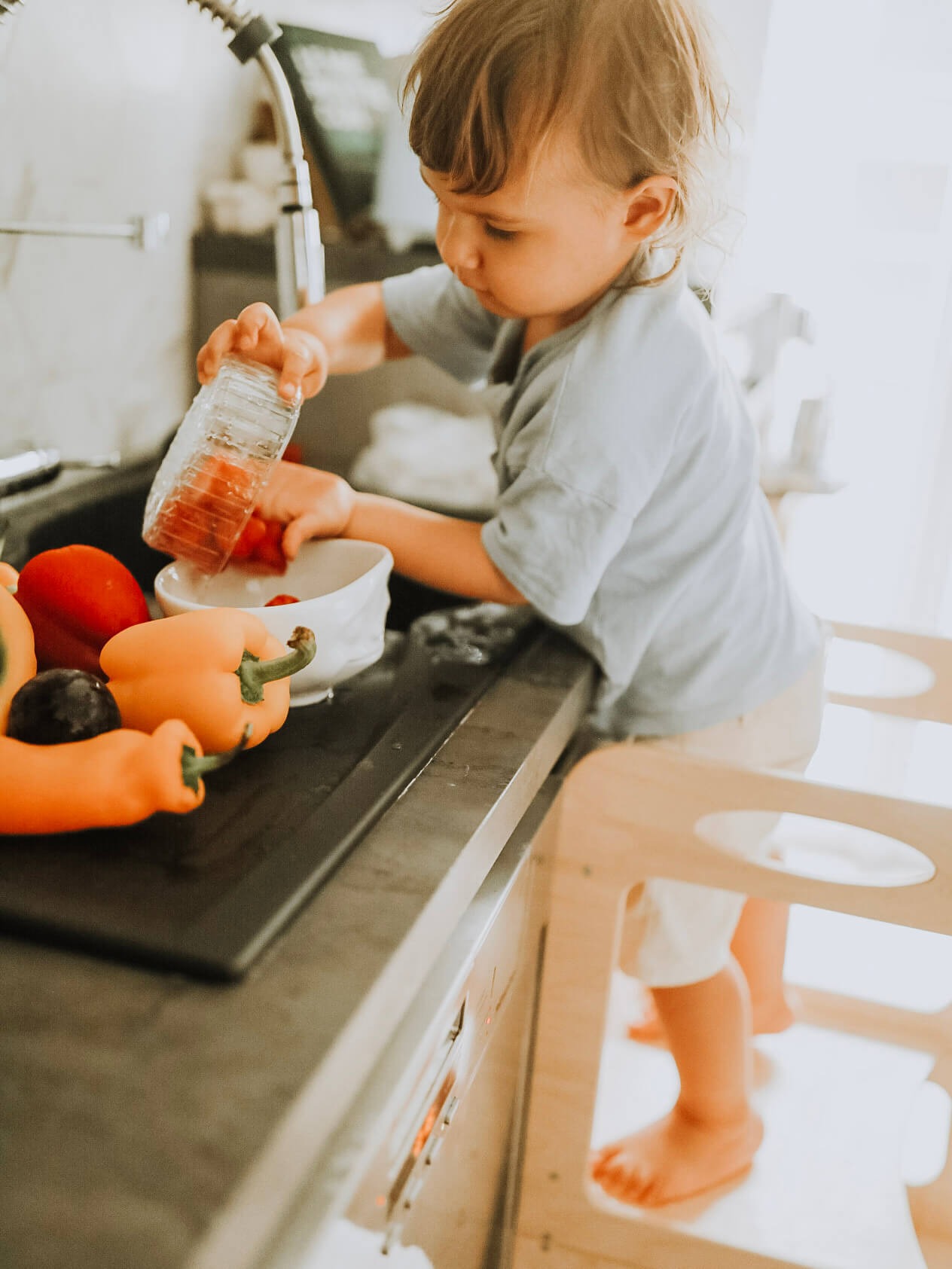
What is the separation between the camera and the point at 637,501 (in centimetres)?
69

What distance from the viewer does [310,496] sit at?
71 centimetres

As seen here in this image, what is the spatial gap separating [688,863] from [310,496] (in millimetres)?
372

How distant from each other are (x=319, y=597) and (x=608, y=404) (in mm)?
227

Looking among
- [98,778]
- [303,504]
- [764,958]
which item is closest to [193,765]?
[98,778]

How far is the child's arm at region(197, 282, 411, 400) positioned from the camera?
27.0 inches

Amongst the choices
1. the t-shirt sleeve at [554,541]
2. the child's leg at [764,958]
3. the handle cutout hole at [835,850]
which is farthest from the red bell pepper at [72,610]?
the child's leg at [764,958]

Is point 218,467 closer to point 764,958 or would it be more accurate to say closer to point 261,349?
point 261,349

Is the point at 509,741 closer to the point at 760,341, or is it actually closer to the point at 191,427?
the point at 191,427

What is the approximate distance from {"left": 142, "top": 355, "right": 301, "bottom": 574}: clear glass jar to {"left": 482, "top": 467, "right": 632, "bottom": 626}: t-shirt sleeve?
158 millimetres

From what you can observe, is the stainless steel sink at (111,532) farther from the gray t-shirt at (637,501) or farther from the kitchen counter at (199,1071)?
the kitchen counter at (199,1071)

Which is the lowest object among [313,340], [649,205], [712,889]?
[712,889]

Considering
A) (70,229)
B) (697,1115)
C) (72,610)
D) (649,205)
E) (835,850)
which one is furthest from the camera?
(835,850)

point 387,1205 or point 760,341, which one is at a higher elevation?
point 760,341

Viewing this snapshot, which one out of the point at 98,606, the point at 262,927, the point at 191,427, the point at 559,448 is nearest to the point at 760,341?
the point at 559,448
